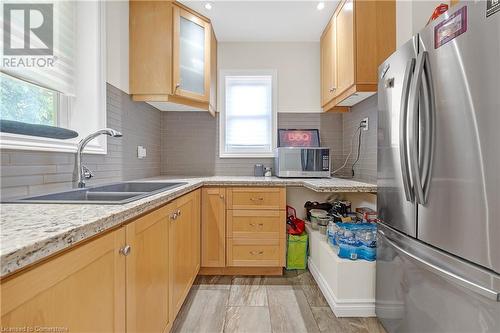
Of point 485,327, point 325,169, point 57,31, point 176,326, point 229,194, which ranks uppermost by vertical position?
point 57,31

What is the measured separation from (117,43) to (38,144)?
1118 mm

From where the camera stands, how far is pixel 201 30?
2.41 m

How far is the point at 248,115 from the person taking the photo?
2.95 meters

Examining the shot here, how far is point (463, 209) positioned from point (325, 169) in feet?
4.94

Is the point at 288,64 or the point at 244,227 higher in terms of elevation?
the point at 288,64

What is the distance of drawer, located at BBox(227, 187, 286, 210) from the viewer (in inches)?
88.2

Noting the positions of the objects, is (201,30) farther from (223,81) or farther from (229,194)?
(229,194)

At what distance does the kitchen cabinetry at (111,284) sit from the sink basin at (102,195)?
0.14 metres

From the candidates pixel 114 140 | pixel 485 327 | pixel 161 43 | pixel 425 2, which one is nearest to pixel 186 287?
pixel 114 140

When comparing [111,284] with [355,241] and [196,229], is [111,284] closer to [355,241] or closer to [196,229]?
[196,229]

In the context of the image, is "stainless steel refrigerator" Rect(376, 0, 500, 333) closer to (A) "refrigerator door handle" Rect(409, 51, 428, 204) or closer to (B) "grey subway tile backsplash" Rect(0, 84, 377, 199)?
(A) "refrigerator door handle" Rect(409, 51, 428, 204)

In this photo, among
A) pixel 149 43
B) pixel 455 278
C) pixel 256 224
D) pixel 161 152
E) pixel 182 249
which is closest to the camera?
pixel 455 278

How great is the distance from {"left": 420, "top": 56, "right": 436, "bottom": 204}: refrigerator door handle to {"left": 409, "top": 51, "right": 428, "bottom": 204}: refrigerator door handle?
0.02 meters

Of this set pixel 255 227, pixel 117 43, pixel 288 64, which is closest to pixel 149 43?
pixel 117 43
